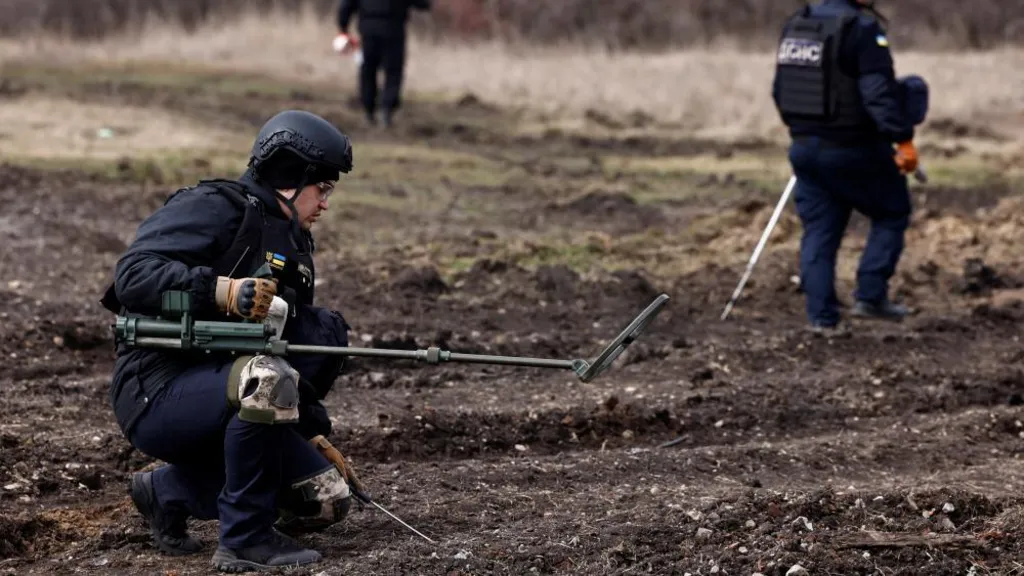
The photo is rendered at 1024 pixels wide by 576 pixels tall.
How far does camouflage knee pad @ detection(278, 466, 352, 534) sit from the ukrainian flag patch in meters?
0.72

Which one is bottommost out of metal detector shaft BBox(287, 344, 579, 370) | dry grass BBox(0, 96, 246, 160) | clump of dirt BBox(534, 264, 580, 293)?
dry grass BBox(0, 96, 246, 160)

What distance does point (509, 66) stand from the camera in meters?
28.3

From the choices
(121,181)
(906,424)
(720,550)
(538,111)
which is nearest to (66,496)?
(720,550)

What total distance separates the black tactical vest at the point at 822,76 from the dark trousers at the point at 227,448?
5134mm

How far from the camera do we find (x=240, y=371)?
5430 mm

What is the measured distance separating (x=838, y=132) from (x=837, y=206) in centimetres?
57

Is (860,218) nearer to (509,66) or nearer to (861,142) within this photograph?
(861,142)

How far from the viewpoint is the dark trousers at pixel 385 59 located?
21.0 metres

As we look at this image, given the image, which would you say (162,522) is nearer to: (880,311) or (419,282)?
(419,282)

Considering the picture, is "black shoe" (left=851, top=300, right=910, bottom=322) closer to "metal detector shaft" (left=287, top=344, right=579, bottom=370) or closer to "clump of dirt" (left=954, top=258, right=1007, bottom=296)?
"clump of dirt" (left=954, top=258, right=1007, bottom=296)

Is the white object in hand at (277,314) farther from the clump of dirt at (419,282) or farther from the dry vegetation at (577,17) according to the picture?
the dry vegetation at (577,17)

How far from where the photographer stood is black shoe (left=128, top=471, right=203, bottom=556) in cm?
585

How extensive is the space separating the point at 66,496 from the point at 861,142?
555 centimetres

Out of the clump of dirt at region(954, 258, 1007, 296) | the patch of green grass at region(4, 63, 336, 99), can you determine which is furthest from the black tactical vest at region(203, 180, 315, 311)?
the patch of green grass at region(4, 63, 336, 99)
